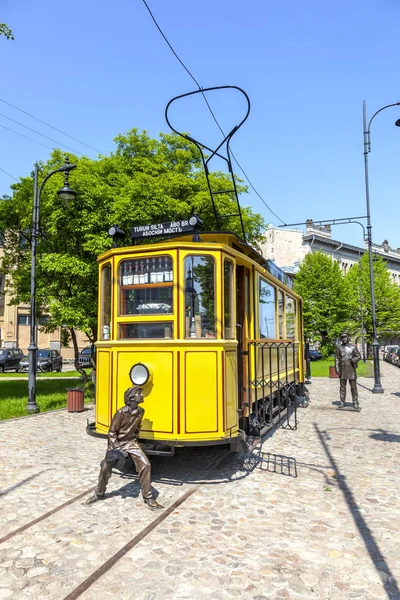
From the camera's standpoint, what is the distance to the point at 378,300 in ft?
154

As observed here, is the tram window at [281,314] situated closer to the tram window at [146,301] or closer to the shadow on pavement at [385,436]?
the shadow on pavement at [385,436]

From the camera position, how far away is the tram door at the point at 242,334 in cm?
697

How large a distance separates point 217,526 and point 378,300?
46.1 meters

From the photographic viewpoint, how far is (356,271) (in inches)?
1896

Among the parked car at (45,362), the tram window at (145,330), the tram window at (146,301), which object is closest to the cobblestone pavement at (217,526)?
the tram window at (145,330)

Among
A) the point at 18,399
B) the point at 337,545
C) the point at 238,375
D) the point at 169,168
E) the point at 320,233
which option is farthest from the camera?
the point at 320,233

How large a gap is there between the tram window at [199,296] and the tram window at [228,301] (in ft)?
0.69

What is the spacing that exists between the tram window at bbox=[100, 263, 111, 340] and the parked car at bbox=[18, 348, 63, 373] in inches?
957

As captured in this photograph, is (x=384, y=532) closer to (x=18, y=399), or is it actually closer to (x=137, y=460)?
(x=137, y=460)

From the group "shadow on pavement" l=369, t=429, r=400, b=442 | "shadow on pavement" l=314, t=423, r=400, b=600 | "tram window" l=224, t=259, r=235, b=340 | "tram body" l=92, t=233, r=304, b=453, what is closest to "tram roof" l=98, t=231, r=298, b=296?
"tram body" l=92, t=233, r=304, b=453

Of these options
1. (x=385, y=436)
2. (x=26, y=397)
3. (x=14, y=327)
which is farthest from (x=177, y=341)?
(x=14, y=327)

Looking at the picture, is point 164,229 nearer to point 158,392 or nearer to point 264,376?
point 158,392

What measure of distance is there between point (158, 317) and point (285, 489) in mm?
2749

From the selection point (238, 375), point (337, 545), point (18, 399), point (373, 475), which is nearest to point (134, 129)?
point (18, 399)
